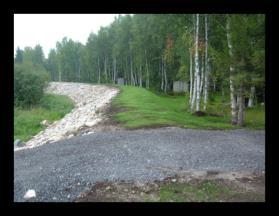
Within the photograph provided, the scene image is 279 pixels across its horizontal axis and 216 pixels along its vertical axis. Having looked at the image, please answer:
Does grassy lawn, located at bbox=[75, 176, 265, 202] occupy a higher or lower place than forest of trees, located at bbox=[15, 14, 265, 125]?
lower

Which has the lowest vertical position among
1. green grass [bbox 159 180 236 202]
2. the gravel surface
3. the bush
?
green grass [bbox 159 180 236 202]

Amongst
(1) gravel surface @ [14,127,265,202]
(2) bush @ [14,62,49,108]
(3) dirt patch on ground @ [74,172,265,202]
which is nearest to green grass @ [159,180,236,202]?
(3) dirt patch on ground @ [74,172,265,202]

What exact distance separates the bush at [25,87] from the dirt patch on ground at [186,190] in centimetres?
2372

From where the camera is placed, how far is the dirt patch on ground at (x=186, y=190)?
21.4ft

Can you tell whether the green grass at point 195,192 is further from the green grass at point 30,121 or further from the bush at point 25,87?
the bush at point 25,87

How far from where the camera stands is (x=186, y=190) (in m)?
6.97

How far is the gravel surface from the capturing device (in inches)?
295

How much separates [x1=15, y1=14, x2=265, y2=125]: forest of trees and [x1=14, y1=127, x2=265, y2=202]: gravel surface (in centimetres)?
456

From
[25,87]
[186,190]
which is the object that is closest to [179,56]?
[25,87]

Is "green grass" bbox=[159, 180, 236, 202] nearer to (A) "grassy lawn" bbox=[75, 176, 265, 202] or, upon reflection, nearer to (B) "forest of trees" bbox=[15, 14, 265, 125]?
(A) "grassy lawn" bbox=[75, 176, 265, 202]

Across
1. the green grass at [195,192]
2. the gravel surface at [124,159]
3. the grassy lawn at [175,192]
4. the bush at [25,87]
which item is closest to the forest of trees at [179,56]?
the gravel surface at [124,159]

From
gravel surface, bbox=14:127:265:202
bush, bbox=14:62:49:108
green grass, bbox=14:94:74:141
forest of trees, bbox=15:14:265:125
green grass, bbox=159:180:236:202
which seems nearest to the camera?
green grass, bbox=159:180:236:202

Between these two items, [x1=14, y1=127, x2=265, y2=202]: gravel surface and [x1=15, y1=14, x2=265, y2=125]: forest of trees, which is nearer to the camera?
[x1=14, y1=127, x2=265, y2=202]: gravel surface

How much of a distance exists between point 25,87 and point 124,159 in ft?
74.4
